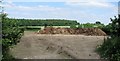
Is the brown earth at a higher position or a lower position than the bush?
lower

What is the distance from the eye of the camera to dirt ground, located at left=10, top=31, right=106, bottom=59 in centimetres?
1430

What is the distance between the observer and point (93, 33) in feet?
66.6

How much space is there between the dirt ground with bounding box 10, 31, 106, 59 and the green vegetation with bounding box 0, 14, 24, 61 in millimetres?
1363

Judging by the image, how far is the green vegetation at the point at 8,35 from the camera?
40.2ft

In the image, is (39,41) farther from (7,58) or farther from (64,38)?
(7,58)

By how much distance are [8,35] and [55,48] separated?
3418 millimetres

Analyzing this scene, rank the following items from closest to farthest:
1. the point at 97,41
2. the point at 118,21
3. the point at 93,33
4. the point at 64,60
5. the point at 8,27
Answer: the point at 118,21 → the point at 8,27 → the point at 64,60 → the point at 97,41 → the point at 93,33

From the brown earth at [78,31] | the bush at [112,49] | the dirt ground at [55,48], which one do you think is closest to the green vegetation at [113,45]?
the bush at [112,49]

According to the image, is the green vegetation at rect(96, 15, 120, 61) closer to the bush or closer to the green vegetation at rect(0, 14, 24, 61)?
the bush

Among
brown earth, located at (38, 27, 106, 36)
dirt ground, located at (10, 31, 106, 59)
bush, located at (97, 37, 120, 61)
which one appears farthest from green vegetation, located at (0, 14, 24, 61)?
brown earth, located at (38, 27, 106, 36)

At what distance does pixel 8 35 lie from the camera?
1252 centimetres

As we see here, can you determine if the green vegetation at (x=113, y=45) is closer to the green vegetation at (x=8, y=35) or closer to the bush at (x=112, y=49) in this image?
the bush at (x=112, y=49)

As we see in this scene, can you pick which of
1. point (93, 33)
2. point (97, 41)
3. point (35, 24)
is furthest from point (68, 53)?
point (35, 24)

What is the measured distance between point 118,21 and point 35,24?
19816 millimetres
